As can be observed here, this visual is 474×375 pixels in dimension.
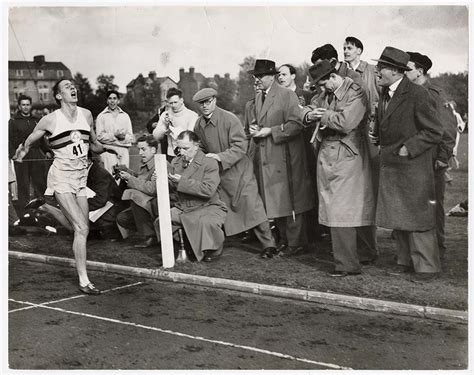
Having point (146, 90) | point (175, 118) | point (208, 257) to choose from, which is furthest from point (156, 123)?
point (208, 257)

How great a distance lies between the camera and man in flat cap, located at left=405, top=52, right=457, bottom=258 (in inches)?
286

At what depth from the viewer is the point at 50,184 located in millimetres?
7062

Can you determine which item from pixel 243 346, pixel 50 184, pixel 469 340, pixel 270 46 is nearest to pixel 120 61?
pixel 270 46

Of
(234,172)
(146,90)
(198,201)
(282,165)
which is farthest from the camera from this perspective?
(146,90)

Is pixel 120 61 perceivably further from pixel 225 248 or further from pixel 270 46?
pixel 225 248

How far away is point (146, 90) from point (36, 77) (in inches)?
102

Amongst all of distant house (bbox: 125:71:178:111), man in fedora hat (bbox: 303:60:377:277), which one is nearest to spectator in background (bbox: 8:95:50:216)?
distant house (bbox: 125:71:178:111)

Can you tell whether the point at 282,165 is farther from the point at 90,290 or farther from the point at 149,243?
the point at 90,290

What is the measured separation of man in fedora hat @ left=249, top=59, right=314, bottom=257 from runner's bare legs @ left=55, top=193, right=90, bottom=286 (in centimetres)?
234

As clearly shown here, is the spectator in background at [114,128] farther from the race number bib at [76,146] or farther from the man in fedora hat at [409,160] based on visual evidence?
the man in fedora hat at [409,160]

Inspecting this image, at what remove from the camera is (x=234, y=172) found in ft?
28.0

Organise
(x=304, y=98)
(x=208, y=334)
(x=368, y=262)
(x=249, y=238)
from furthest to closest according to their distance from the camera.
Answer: (x=249, y=238), (x=304, y=98), (x=368, y=262), (x=208, y=334)

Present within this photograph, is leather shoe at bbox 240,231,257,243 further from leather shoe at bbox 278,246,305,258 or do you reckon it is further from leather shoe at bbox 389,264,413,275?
leather shoe at bbox 389,264,413,275

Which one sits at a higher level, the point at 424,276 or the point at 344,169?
the point at 344,169
